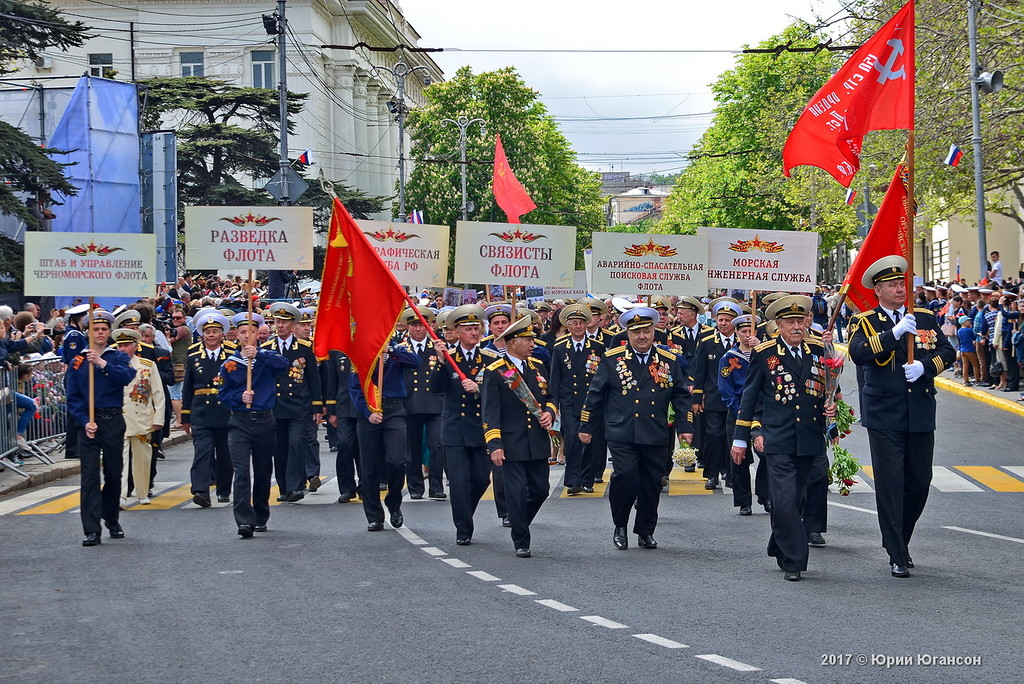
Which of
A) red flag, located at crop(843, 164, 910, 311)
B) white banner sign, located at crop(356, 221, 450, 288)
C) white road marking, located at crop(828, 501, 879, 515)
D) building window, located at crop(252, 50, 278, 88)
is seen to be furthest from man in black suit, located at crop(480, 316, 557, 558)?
building window, located at crop(252, 50, 278, 88)

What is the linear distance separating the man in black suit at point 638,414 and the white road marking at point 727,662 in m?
3.71

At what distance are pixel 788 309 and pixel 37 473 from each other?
33.2ft

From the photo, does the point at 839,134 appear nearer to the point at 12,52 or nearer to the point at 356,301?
the point at 356,301

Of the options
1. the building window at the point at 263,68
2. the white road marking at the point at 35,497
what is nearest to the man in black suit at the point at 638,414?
the white road marking at the point at 35,497

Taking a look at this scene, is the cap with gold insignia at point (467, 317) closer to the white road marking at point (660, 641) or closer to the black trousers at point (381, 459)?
the black trousers at point (381, 459)

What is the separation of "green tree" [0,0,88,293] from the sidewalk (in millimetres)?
3448

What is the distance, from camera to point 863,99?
1159cm

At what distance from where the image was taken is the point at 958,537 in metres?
11.1

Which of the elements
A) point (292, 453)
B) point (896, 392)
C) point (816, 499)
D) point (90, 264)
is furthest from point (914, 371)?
point (90, 264)

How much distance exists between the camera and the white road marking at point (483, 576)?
380 inches

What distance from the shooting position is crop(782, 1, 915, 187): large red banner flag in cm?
1145

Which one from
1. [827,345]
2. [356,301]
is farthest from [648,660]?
[356,301]

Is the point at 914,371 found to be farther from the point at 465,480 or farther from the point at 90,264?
the point at 90,264

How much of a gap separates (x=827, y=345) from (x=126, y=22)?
5922cm
